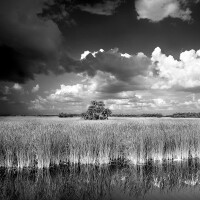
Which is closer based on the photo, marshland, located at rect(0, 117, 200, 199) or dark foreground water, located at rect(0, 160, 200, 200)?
dark foreground water, located at rect(0, 160, 200, 200)

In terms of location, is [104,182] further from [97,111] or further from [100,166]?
[97,111]

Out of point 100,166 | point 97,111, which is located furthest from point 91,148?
point 97,111

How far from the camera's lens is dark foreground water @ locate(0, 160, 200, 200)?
702cm

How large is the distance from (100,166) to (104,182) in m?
1.98

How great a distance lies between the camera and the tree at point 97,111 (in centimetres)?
5921

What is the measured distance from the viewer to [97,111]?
2357 inches

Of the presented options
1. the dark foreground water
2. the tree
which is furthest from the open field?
the tree

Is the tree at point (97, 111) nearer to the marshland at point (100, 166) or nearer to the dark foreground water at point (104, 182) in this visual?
the marshland at point (100, 166)

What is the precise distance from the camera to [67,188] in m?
7.56

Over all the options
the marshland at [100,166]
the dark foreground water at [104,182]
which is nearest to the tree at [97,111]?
the marshland at [100,166]

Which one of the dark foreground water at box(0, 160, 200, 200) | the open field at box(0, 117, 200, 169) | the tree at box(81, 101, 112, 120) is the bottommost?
the dark foreground water at box(0, 160, 200, 200)

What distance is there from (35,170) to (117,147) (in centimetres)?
374

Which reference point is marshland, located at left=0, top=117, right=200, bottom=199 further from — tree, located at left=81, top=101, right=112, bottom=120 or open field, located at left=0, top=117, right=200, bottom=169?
tree, located at left=81, top=101, right=112, bottom=120

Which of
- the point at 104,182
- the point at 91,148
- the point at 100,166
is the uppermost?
the point at 91,148
